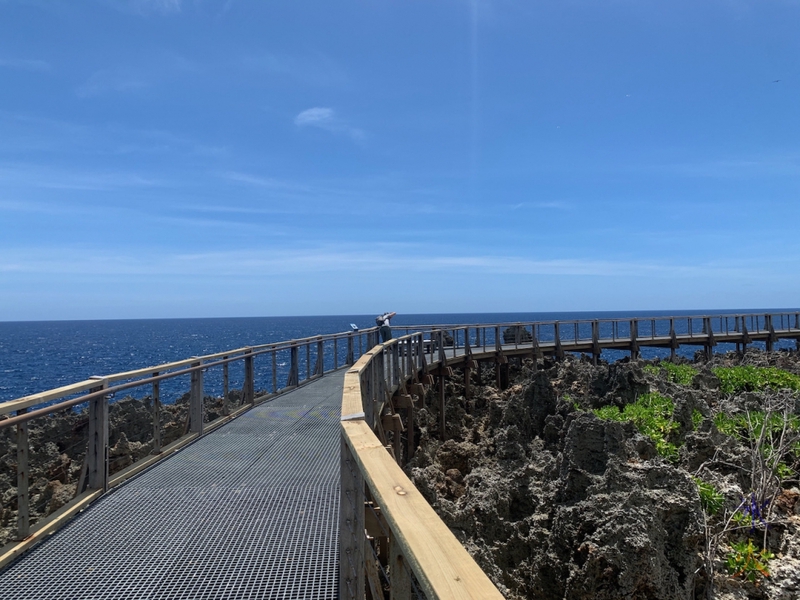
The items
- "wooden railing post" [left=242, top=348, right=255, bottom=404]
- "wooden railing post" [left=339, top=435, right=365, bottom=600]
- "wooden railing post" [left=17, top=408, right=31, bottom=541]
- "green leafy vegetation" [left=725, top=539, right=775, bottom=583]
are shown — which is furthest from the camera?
"wooden railing post" [left=242, top=348, right=255, bottom=404]

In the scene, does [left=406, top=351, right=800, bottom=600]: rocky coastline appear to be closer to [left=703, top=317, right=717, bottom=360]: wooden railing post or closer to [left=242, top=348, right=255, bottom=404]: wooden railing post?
[left=242, top=348, right=255, bottom=404]: wooden railing post

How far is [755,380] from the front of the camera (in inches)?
612

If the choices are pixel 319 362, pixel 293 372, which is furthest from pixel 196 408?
pixel 319 362

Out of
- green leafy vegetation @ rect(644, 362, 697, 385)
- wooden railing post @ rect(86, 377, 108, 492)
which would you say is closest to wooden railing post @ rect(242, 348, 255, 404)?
wooden railing post @ rect(86, 377, 108, 492)

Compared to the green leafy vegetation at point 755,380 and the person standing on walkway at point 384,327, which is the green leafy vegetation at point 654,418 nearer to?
the green leafy vegetation at point 755,380

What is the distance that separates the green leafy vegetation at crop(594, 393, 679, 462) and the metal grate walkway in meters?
5.26

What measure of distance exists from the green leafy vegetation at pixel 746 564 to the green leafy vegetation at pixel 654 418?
258 centimetres

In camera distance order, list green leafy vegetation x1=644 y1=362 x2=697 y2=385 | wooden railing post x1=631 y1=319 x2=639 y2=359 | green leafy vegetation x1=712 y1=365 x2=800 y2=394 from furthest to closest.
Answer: wooden railing post x1=631 y1=319 x2=639 y2=359
green leafy vegetation x1=644 y1=362 x2=697 y2=385
green leafy vegetation x1=712 y1=365 x2=800 y2=394

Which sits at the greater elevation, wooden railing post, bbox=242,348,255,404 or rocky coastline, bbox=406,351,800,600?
wooden railing post, bbox=242,348,255,404

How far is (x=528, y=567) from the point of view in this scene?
6656 mm

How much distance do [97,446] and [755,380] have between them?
15799mm

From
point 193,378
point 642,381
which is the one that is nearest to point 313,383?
point 193,378

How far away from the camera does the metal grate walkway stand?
3770mm

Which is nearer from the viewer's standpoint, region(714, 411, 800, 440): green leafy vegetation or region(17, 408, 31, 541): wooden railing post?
region(17, 408, 31, 541): wooden railing post
